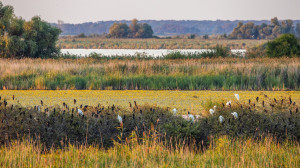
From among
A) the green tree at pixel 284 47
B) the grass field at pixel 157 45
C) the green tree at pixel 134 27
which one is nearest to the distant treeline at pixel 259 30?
the grass field at pixel 157 45

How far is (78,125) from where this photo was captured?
817cm

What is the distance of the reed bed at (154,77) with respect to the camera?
61.0 ft

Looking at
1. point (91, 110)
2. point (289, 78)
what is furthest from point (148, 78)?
point (91, 110)

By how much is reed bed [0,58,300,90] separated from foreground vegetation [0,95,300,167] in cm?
959

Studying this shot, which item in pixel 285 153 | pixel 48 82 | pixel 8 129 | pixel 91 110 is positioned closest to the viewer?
pixel 285 153

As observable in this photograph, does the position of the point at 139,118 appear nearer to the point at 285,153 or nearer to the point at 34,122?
the point at 34,122

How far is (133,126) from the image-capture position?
8.36m

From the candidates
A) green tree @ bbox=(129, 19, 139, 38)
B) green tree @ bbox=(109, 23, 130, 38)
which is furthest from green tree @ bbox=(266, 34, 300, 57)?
green tree @ bbox=(129, 19, 139, 38)

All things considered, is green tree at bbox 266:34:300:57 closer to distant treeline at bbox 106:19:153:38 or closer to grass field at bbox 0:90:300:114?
grass field at bbox 0:90:300:114

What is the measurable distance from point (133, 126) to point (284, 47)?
22.6 m

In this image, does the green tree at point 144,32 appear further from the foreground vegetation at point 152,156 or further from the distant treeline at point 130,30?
the foreground vegetation at point 152,156

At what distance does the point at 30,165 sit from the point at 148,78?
13.0 m

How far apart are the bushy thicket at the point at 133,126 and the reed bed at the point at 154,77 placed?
380 inches

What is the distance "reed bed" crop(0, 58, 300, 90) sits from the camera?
61.0 feet
